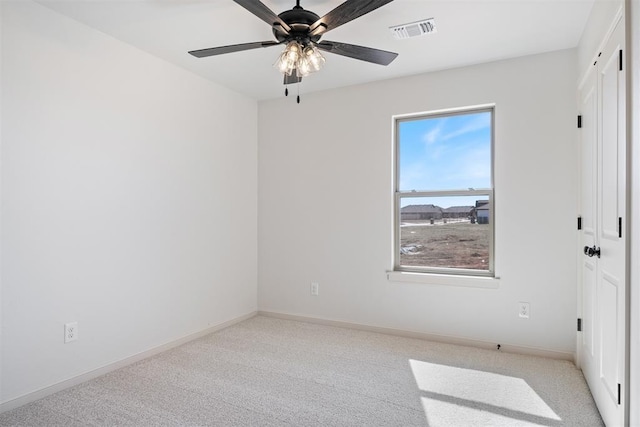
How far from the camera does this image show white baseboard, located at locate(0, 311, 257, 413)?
7.34 feet

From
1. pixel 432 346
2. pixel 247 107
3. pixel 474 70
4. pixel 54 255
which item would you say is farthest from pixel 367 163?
pixel 54 255

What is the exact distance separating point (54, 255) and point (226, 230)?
167 centimetres

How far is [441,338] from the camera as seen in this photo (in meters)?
3.40

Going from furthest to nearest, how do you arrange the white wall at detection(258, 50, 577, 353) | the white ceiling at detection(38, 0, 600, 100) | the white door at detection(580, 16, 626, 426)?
1. the white wall at detection(258, 50, 577, 353)
2. the white ceiling at detection(38, 0, 600, 100)
3. the white door at detection(580, 16, 626, 426)

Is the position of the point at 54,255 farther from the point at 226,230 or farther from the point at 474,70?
the point at 474,70

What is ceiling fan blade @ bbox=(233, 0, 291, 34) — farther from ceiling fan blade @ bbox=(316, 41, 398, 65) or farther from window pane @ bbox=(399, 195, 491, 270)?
window pane @ bbox=(399, 195, 491, 270)

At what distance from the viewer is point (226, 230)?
12.8 ft

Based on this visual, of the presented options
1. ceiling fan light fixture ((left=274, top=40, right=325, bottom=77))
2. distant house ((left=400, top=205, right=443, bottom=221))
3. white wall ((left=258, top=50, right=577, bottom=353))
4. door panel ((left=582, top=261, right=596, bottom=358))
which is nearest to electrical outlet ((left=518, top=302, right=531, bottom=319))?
white wall ((left=258, top=50, right=577, bottom=353))

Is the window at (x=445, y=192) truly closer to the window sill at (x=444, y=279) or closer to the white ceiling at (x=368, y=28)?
the window sill at (x=444, y=279)

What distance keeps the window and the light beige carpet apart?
2.71 ft

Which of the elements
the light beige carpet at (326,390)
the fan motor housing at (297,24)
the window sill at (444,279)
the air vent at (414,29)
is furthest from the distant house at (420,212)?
the fan motor housing at (297,24)

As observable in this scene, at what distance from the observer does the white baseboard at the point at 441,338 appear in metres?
3.00

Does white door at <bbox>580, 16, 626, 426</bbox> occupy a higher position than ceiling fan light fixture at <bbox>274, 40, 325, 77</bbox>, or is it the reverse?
ceiling fan light fixture at <bbox>274, 40, 325, 77</bbox>

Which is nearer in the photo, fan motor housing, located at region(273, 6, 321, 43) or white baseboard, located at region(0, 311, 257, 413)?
fan motor housing, located at region(273, 6, 321, 43)
